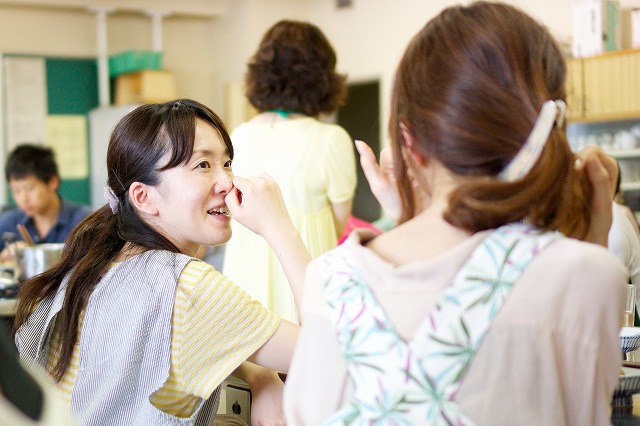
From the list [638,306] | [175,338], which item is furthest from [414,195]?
[638,306]

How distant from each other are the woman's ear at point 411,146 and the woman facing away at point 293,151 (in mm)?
1628

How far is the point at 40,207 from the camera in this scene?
3936 millimetres

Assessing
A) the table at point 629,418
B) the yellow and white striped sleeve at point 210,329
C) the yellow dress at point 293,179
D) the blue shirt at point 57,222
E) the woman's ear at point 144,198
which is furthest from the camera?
the blue shirt at point 57,222

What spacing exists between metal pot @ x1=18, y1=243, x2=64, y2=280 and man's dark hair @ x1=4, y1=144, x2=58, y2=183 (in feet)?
3.31

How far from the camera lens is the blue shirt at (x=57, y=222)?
153 inches

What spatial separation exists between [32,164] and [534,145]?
3527mm

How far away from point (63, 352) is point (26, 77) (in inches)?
232

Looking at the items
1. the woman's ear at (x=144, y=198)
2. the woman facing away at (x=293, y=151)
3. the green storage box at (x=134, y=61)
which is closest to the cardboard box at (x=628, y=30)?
the woman facing away at (x=293, y=151)

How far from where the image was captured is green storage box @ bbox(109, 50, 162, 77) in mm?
6961

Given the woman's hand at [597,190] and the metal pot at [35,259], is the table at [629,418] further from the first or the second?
the metal pot at [35,259]

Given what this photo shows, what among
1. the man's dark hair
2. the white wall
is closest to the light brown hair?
the man's dark hair

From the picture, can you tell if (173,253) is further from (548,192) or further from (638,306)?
(638,306)

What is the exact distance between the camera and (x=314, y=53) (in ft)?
9.05

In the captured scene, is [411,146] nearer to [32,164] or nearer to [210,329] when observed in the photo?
[210,329]
